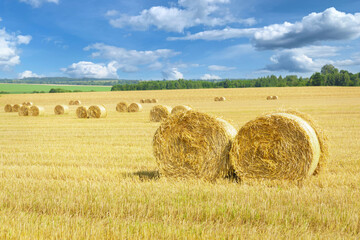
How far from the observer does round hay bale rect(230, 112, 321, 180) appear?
22.1 ft

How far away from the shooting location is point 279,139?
6875mm

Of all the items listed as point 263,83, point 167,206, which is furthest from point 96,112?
point 263,83

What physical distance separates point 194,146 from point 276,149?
1574mm

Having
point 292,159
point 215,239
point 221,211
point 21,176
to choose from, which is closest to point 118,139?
point 21,176

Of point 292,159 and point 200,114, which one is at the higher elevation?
point 200,114

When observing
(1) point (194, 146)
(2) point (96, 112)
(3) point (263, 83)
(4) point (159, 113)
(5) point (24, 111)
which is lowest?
(5) point (24, 111)

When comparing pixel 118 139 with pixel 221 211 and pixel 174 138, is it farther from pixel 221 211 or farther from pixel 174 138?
pixel 221 211

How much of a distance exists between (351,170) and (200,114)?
349cm

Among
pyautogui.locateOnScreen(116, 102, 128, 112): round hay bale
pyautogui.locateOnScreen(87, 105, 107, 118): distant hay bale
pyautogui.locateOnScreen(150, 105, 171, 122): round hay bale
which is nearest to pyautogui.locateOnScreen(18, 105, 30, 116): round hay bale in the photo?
pyautogui.locateOnScreen(87, 105, 107, 118): distant hay bale

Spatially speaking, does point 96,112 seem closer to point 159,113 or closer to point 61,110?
point 159,113

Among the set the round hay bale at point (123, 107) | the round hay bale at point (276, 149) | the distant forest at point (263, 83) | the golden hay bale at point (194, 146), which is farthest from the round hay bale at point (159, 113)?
the distant forest at point (263, 83)

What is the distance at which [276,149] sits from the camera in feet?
22.6

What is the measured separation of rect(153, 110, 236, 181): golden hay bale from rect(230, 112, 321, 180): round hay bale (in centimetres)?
28

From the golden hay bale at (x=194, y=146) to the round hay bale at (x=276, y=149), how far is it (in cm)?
28
